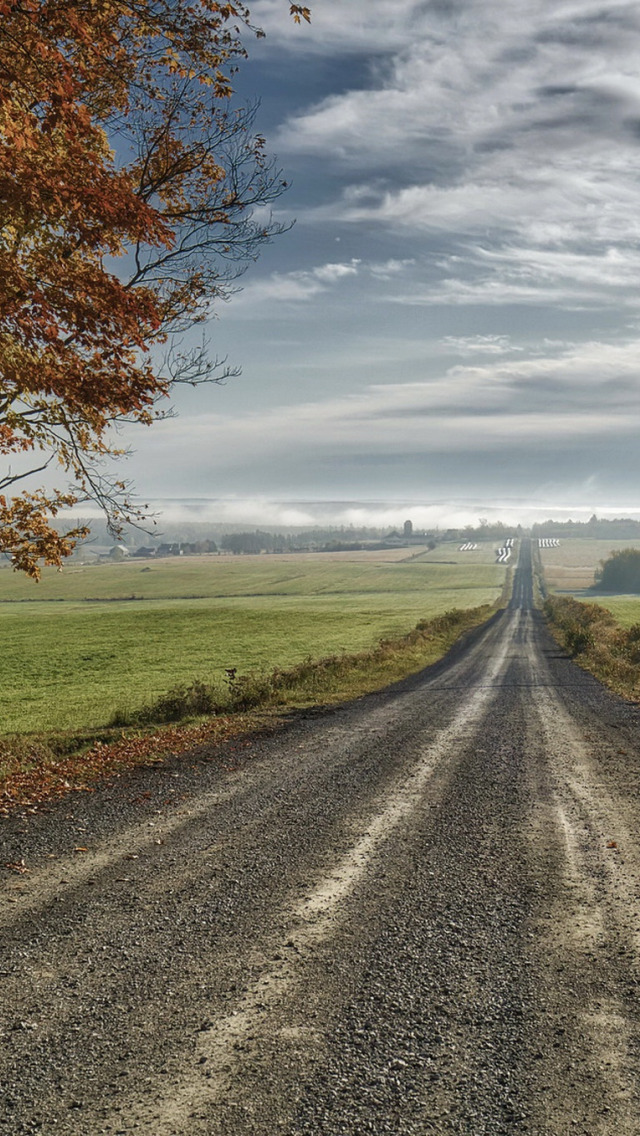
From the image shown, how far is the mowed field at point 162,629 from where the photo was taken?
31.2 metres

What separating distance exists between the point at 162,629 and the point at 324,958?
58025mm

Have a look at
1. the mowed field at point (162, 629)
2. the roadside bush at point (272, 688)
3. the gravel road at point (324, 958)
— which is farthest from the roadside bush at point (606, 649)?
the gravel road at point (324, 958)

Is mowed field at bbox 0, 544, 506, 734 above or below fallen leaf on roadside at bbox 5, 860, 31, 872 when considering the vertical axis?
below

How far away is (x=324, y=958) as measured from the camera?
538cm

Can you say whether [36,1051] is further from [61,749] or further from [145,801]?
[61,749]

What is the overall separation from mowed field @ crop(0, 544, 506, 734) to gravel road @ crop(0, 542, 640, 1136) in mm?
12970

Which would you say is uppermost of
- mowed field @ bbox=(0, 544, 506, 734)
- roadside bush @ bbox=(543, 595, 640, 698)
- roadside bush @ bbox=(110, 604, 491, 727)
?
roadside bush @ bbox=(110, 604, 491, 727)

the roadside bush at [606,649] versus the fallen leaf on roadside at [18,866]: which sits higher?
the fallen leaf on roadside at [18,866]

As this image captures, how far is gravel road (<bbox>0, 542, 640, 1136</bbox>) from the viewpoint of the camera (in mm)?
3846

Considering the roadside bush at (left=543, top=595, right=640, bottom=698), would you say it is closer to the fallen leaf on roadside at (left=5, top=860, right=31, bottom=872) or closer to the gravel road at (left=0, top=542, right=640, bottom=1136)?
the gravel road at (left=0, top=542, right=640, bottom=1136)

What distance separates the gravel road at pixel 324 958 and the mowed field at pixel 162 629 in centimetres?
1297

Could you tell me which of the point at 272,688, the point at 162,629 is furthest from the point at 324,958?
the point at 162,629

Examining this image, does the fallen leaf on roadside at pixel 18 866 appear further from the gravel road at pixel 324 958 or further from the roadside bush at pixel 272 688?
the roadside bush at pixel 272 688

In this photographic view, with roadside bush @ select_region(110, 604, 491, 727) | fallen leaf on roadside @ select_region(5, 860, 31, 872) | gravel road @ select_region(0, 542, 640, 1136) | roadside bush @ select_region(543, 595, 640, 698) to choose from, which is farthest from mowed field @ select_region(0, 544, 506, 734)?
fallen leaf on roadside @ select_region(5, 860, 31, 872)
